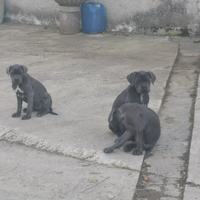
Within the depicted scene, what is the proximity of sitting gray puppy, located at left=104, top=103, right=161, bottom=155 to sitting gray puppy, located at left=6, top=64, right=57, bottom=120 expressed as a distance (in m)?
1.43

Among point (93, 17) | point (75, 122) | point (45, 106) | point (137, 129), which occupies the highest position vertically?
point (93, 17)

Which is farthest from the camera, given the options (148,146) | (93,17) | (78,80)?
(93,17)

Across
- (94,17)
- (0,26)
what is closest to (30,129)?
(94,17)

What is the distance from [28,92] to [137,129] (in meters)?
1.79

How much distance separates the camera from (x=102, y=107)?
596 centimetres

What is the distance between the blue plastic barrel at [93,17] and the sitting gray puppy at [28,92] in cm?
531

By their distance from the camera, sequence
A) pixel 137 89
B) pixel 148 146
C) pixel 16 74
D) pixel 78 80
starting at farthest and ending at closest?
pixel 78 80 → pixel 16 74 → pixel 137 89 → pixel 148 146

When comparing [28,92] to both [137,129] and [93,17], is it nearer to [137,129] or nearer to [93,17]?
[137,129]

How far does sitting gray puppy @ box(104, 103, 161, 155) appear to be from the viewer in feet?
14.7

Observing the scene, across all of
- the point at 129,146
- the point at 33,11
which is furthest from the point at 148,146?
the point at 33,11

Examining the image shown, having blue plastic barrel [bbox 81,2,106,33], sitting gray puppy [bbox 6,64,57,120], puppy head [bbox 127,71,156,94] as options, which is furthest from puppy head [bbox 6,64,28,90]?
blue plastic barrel [bbox 81,2,106,33]

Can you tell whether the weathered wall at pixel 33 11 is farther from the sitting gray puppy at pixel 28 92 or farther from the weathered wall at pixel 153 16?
the sitting gray puppy at pixel 28 92

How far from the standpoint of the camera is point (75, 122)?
5461 mm

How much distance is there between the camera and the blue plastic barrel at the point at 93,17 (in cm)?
1070
